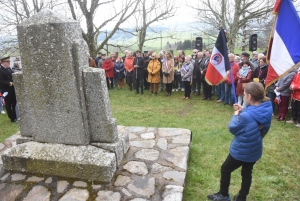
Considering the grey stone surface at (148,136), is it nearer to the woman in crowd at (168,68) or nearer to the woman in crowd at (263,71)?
the woman in crowd at (263,71)

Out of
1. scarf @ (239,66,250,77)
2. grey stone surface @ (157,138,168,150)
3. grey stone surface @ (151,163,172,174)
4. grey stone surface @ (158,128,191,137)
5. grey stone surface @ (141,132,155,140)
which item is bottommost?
grey stone surface @ (151,163,172,174)

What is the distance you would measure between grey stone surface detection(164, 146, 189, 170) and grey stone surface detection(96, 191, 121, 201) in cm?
115

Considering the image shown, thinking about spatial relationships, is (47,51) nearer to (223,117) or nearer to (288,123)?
(223,117)

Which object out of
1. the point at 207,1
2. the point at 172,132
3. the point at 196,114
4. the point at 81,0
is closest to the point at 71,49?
the point at 172,132

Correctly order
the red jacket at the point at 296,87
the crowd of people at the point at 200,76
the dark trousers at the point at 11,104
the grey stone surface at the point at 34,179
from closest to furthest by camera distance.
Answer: the grey stone surface at the point at 34,179, the red jacket at the point at 296,87, the crowd of people at the point at 200,76, the dark trousers at the point at 11,104

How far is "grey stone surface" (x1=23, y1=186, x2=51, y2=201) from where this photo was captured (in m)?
3.38

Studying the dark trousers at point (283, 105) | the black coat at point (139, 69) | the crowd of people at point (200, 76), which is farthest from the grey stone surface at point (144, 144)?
the black coat at point (139, 69)

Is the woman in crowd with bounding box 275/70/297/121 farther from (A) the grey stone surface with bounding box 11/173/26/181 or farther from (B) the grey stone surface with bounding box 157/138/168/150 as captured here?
(A) the grey stone surface with bounding box 11/173/26/181

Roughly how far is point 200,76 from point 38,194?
8.20 m

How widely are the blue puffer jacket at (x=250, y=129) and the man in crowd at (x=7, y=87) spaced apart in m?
6.47

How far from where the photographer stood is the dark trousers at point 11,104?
7.30 meters

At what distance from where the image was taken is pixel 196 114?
331 inches

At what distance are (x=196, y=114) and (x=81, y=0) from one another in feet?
34.6

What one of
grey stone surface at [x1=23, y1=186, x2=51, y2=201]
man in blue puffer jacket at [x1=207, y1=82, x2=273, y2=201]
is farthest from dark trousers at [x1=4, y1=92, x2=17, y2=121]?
man in blue puffer jacket at [x1=207, y1=82, x2=273, y2=201]
